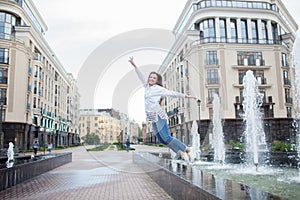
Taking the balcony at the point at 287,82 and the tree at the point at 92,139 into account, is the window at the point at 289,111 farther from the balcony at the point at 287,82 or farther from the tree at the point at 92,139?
the tree at the point at 92,139

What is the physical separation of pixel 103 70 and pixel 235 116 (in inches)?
1244

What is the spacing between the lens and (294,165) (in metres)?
10.6

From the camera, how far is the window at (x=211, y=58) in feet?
121

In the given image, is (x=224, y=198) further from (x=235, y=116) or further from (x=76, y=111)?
(x=76, y=111)

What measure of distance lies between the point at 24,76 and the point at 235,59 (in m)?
28.5

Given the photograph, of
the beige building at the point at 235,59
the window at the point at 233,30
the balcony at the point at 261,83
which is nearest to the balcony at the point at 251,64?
the beige building at the point at 235,59

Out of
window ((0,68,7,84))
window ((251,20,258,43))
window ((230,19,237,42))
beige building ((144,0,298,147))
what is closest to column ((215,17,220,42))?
beige building ((144,0,298,147))

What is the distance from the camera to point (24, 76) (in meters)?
36.6

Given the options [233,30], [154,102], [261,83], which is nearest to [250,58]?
[261,83]

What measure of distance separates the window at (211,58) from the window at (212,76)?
3.47ft

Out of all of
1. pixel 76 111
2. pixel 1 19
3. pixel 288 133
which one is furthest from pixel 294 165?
pixel 76 111

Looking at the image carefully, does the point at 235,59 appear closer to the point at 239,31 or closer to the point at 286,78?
the point at 239,31

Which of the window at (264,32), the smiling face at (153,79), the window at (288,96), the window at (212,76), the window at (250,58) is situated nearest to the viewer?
the smiling face at (153,79)

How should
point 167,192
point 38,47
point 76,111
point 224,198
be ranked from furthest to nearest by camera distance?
point 76,111, point 38,47, point 167,192, point 224,198
